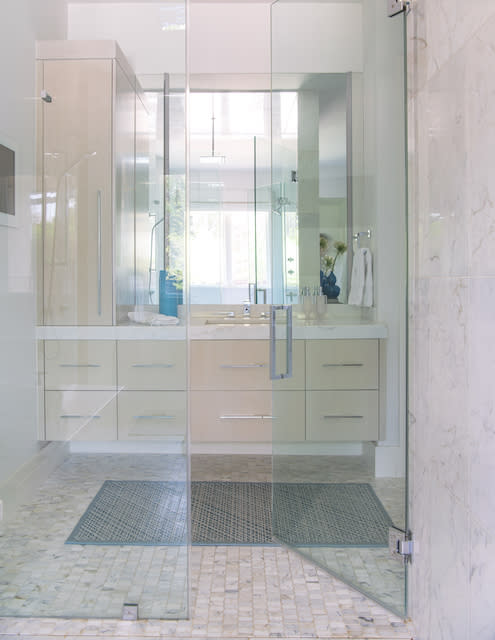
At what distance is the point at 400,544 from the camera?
1.87m

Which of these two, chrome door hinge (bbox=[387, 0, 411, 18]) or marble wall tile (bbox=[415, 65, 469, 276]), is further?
chrome door hinge (bbox=[387, 0, 411, 18])

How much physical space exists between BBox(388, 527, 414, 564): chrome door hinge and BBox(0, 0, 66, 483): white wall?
50.1 inches

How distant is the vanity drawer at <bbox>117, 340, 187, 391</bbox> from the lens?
1.88 meters

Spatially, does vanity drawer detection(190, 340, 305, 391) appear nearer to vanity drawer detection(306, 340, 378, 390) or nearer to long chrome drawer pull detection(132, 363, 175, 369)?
vanity drawer detection(306, 340, 378, 390)

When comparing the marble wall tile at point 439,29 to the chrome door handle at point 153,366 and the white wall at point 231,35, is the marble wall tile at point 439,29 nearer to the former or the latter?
the white wall at point 231,35

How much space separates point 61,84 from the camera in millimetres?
1805

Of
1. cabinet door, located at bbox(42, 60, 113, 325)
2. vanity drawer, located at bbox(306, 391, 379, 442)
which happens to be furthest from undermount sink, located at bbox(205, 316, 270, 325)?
cabinet door, located at bbox(42, 60, 113, 325)

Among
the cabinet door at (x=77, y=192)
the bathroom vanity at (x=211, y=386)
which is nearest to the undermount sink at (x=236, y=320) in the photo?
the bathroom vanity at (x=211, y=386)

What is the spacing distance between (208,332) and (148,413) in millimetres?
1277

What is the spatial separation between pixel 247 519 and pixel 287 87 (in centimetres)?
201

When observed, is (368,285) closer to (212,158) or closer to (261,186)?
(261,186)

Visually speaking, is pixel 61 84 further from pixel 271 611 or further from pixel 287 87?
pixel 271 611

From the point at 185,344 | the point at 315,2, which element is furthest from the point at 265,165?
the point at 185,344

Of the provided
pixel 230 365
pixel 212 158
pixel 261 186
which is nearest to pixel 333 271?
pixel 230 365
